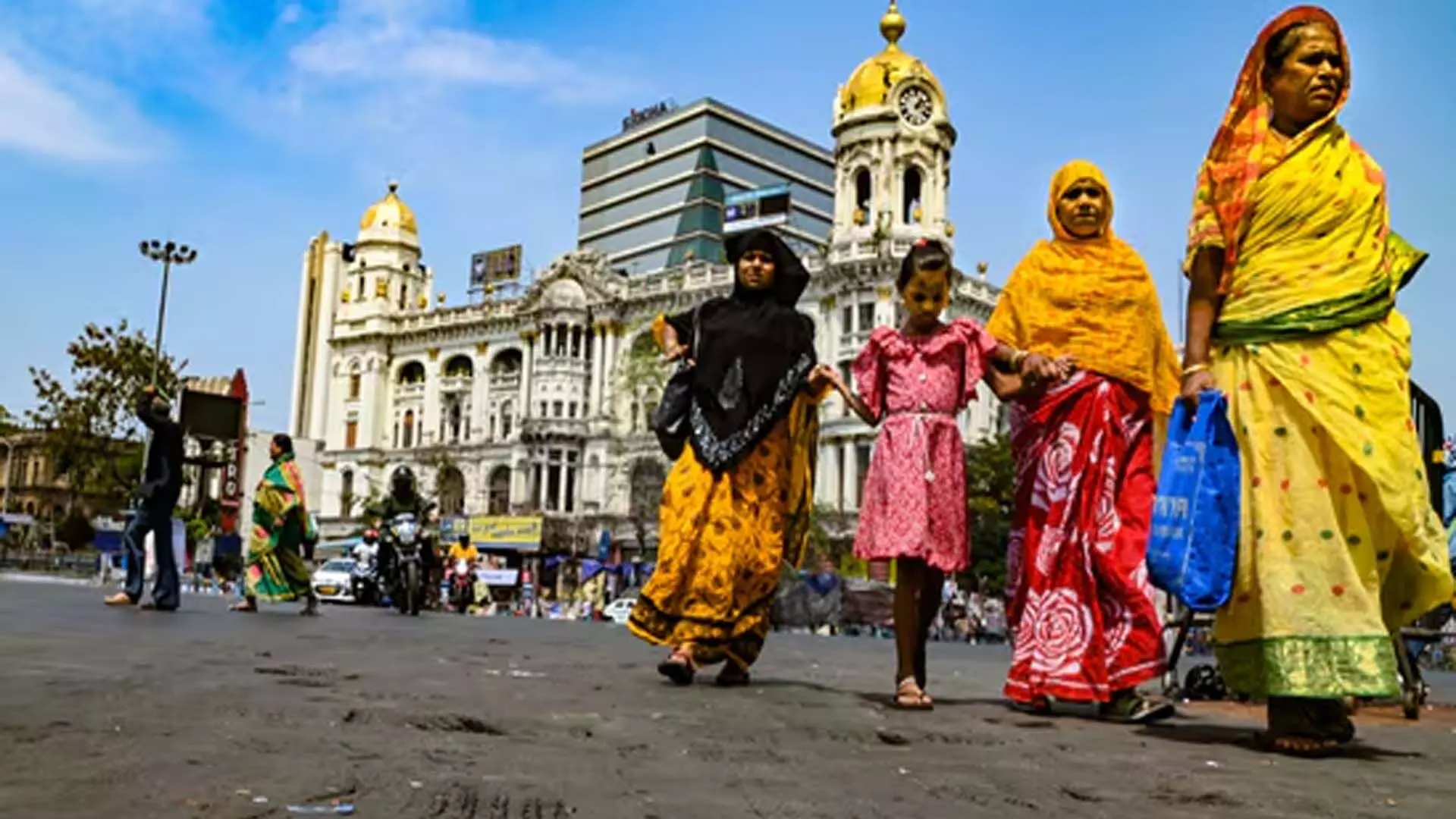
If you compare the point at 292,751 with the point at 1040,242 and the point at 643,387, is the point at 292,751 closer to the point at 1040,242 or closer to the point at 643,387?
the point at 1040,242

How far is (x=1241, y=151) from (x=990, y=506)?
112ft

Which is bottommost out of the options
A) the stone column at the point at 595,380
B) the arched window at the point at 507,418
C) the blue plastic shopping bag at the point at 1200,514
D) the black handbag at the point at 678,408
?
the blue plastic shopping bag at the point at 1200,514

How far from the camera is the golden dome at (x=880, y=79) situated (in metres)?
50.1

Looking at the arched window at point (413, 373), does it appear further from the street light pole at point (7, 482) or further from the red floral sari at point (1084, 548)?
the red floral sari at point (1084, 548)

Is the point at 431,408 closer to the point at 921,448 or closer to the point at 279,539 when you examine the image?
the point at 279,539

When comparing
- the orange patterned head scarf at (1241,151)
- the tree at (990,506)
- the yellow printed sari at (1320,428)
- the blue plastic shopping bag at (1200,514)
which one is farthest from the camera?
the tree at (990,506)

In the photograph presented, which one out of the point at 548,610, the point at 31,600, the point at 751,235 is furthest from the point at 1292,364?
the point at 548,610

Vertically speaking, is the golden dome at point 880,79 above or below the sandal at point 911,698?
above

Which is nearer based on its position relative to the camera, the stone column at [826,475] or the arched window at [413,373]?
the stone column at [826,475]

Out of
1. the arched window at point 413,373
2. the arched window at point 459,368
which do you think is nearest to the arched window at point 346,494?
the arched window at point 413,373

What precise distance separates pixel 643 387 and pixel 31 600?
4051 cm

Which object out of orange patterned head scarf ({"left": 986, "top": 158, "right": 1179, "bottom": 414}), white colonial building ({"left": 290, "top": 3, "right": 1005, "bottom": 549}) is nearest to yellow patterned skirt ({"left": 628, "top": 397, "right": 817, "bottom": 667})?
orange patterned head scarf ({"left": 986, "top": 158, "right": 1179, "bottom": 414})

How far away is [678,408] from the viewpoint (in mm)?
6148

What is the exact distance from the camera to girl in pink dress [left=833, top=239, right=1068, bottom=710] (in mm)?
5152
